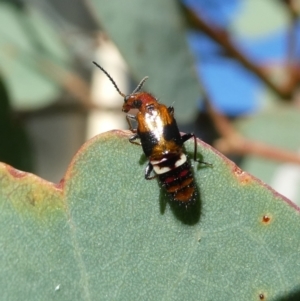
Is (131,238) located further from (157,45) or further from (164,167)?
(157,45)

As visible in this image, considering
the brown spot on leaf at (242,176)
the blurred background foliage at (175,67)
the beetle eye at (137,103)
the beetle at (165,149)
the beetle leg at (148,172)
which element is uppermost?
the beetle leg at (148,172)

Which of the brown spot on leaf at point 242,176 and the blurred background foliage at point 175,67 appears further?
the blurred background foliage at point 175,67

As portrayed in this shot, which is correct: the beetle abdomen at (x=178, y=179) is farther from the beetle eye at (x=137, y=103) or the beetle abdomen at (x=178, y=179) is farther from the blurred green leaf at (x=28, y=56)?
the blurred green leaf at (x=28, y=56)

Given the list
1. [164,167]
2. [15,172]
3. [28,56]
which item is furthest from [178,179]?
[28,56]

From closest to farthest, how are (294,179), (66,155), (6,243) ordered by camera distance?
(6,243), (294,179), (66,155)

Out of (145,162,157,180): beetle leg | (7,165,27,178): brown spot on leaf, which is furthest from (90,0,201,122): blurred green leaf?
(7,165,27,178): brown spot on leaf

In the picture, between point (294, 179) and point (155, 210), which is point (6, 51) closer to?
point (294, 179)

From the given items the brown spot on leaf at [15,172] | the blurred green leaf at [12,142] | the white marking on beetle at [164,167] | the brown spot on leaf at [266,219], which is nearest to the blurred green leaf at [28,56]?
the blurred green leaf at [12,142]

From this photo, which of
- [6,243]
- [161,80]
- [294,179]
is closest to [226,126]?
[161,80]
